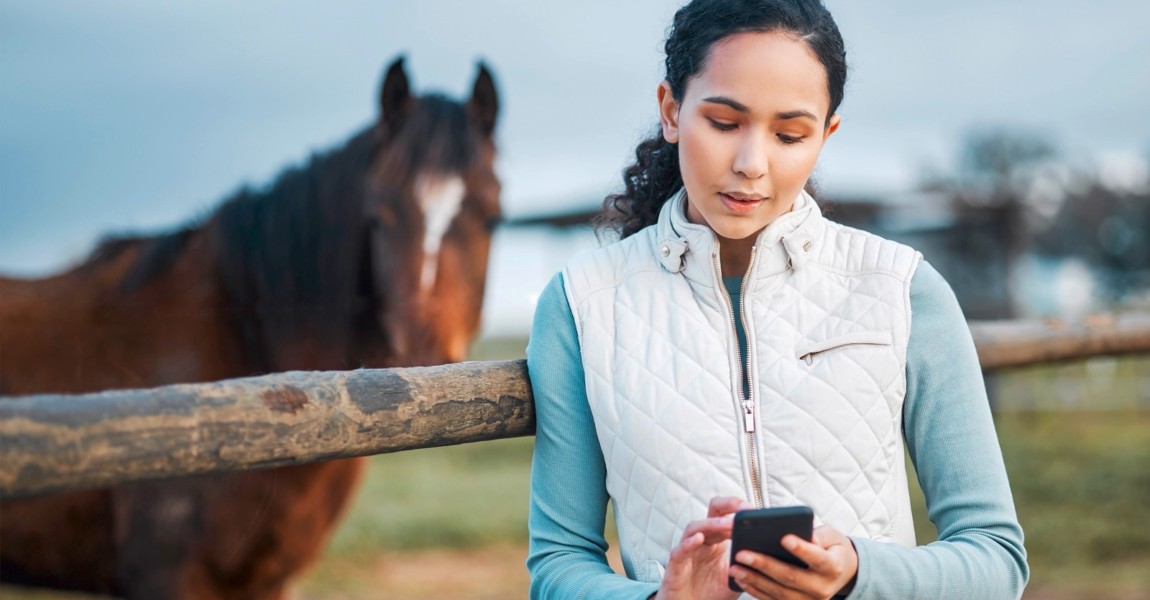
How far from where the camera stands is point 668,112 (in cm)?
129

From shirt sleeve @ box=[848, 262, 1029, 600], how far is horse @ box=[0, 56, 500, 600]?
1370 millimetres

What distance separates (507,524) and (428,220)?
357cm

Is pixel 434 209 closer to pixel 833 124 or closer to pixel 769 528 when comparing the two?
pixel 833 124

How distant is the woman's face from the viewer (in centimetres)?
112

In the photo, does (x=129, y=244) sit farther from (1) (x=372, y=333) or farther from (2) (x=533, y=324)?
(2) (x=533, y=324)

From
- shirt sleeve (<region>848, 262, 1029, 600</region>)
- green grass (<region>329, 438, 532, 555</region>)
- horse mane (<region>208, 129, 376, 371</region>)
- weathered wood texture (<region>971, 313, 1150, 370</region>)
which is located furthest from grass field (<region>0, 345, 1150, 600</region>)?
shirt sleeve (<region>848, 262, 1029, 600</region>)

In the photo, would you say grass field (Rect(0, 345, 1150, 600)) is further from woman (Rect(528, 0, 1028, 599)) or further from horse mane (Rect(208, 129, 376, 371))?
woman (Rect(528, 0, 1028, 599))

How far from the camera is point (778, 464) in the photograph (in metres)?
1.10

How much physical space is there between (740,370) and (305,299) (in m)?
1.70

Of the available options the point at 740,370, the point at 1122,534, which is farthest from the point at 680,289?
the point at 1122,534

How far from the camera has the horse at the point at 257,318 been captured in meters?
2.29

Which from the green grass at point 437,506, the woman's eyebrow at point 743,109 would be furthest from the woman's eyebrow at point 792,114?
the green grass at point 437,506

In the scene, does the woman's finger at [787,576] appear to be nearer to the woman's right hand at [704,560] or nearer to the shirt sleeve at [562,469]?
the woman's right hand at [704,560]

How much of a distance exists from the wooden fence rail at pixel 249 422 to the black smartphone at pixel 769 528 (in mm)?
435
